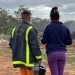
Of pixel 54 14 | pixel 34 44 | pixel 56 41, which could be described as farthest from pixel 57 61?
pixel 54 14

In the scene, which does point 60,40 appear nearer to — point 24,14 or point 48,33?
point 48,33

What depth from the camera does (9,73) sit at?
13.3 meters

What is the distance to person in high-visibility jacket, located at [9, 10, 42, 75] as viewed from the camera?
7.28 metres

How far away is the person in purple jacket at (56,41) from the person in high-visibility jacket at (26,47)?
272 millimetres

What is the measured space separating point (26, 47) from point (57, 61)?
0.67m

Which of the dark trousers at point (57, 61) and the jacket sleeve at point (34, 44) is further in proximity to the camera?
the dark trousers at point (57, 61)

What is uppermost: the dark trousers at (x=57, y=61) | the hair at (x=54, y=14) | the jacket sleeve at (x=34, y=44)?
the hair at (x=54, y=14)

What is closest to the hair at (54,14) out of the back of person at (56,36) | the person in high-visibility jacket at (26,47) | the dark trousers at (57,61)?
the back of person at (56,36)

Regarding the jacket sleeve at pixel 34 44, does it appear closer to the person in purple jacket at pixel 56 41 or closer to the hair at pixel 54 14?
the person in purple jacket at pixel 56 41

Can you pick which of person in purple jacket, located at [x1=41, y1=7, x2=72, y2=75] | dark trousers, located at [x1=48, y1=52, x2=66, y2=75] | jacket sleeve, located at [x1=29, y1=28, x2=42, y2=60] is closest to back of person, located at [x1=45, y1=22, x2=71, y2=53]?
person in purple jacket, located at [x1=41, y1=7, x2=72, y2=75]

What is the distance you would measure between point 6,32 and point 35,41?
205 feet

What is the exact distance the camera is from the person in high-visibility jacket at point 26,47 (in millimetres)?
7281

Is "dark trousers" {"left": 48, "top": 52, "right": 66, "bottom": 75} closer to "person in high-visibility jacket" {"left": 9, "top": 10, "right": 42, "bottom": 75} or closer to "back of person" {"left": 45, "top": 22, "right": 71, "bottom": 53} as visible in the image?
"back of person" {"left": 45, "top": 22, "right": 71, "bottom": 53}

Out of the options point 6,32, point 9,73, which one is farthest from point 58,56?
point 6,32
